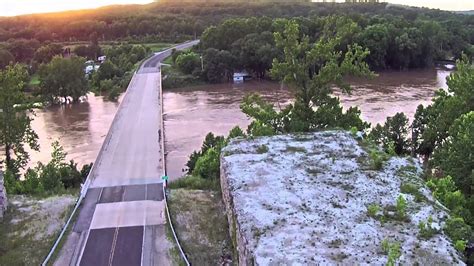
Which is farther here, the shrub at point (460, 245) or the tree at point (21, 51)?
the tree at point (21, 51)

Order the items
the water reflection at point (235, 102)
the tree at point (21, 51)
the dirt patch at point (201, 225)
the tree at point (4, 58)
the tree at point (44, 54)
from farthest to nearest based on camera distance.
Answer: the tree at point (21, 51) < the tree at point (44, 54) < the tree at point (4, 58) < the water reflection at point (235, 102) < the dirt patch at point (201, 225)

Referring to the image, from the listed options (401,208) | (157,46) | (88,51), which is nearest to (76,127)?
(401,208)

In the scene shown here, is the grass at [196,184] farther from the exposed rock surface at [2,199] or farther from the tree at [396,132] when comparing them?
the tree at [396,132]

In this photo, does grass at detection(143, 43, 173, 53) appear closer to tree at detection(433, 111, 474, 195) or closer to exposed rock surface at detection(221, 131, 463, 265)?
exposed rock surface at detection(221, 131, 463, 265)

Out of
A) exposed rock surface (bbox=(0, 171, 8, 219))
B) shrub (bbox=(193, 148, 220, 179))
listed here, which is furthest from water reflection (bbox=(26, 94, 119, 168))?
exposed rock surface (bbox=(0, 171, 8, 219))

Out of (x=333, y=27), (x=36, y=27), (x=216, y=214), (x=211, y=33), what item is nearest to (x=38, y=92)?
(x=211, y=33)

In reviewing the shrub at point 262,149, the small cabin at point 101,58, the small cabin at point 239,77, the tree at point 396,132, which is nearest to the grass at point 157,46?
the small cabin at point 101,58

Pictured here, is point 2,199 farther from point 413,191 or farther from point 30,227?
point 413,191
